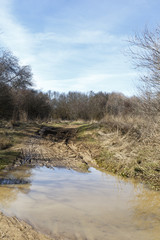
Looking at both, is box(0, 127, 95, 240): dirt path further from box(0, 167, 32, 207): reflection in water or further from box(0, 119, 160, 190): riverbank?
box(0, 167, 32, 207): reflection in water

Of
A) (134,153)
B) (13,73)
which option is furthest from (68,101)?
(134,153)

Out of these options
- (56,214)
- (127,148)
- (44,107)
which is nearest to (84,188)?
(56,214)

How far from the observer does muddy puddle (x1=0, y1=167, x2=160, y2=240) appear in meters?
4.06

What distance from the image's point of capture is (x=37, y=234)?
3.76 metres

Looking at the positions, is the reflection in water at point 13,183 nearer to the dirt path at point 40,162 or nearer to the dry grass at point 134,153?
the dirt path at point 40,162

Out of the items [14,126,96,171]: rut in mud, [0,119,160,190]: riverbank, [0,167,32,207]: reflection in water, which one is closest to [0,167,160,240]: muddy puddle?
[0,167,32,207]: reflection in water

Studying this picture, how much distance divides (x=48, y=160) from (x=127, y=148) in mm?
3299

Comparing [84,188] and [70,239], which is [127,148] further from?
[70,239]

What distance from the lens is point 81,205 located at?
5.20m

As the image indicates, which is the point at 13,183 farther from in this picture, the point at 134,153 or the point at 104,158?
the point at 104,158

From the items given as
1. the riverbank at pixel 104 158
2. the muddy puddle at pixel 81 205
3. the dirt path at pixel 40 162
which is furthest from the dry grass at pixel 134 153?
the dirt path at pixel 40 162

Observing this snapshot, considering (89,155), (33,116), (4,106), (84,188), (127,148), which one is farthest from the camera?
(33,116)

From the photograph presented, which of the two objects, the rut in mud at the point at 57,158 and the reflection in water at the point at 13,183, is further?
the rut in mud at the point at 57,158

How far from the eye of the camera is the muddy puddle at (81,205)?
13.3 ft
